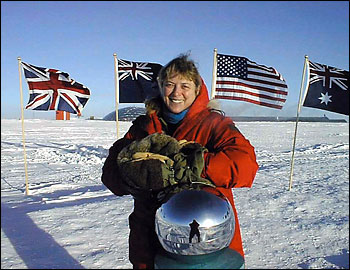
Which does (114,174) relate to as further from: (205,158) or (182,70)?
Result: (182,70)

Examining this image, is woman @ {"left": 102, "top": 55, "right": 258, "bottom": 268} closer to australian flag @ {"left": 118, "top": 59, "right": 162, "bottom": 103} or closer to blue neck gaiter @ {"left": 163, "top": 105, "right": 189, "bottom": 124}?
blue neck gaiter @ {"left": 163, "top": 105, "right": 189, "bottom": 124}

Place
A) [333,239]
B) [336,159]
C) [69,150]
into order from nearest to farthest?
[333,239], [336,159], [69,150]

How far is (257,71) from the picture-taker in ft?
20.7

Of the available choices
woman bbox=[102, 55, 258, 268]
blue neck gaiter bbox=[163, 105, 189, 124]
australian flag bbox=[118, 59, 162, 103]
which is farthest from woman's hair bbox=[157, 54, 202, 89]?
australian flag bbox=[118, 59, 162, 103]

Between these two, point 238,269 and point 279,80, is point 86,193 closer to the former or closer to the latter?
point 279,80

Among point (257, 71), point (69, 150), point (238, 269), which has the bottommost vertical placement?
point (69, 150)

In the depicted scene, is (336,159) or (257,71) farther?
(336,159)

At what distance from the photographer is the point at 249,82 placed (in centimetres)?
632

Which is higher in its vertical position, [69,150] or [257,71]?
[257,71]

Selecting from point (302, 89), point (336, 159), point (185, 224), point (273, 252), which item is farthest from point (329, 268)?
point (336, 159)

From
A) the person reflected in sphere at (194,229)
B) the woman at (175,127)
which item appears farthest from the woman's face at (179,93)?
the person reflected in sphere at (194,229)

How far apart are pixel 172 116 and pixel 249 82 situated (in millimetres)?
5134

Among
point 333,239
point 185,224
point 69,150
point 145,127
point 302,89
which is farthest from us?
point 69,150

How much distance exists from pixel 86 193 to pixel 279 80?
14.4ft
